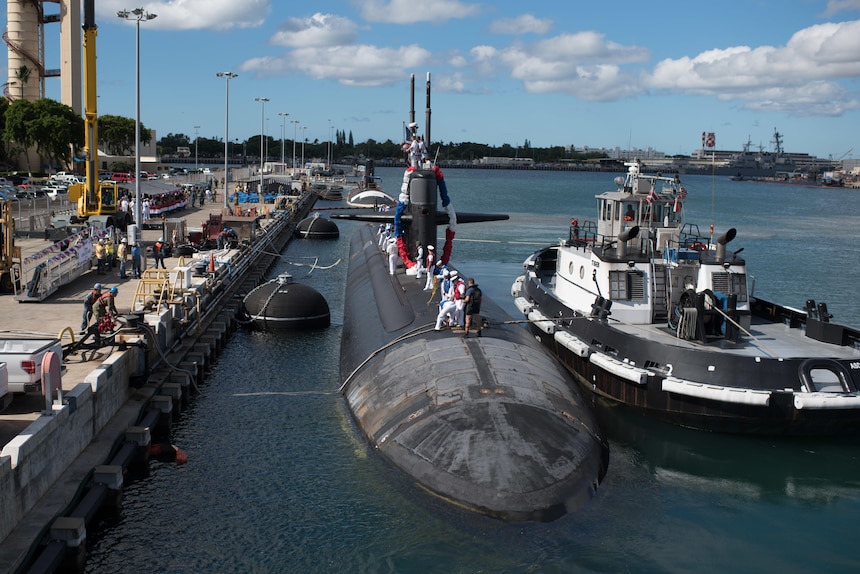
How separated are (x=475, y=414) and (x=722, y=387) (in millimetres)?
7853

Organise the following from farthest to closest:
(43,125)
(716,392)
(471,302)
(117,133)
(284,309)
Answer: (117,133), (43,125), (284,309), (471,302), (716,392)

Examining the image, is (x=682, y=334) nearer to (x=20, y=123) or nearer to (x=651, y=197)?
(x=651, y=197)

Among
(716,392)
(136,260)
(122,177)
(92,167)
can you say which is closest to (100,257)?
(136,260)

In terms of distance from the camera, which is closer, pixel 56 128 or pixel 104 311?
pixel 104 311

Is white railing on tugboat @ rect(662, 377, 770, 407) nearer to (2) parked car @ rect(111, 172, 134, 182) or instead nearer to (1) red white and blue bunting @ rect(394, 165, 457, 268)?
(1) red white and blue bunting @ rect(394, 165, 457, 268)

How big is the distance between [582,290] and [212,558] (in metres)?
17.0

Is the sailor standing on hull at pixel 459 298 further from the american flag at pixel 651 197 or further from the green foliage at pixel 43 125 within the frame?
the green foliage at pixel 43 125

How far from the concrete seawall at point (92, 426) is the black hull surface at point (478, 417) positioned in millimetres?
5061

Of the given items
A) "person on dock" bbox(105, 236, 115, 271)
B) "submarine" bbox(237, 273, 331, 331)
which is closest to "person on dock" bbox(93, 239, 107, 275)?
"person on dock" bbox(105, 236, 115, 271)

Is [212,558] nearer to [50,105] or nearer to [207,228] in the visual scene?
[207,228]

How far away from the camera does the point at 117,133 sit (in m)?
131

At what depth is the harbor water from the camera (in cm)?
1494

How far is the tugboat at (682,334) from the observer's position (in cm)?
2134

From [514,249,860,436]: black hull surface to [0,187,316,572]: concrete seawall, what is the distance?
33.6 feet
